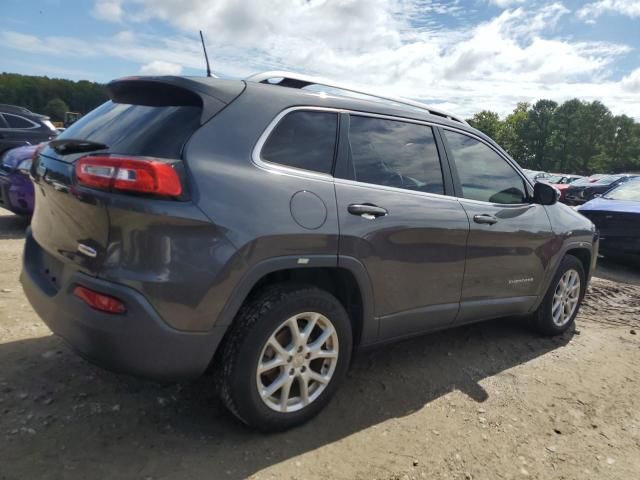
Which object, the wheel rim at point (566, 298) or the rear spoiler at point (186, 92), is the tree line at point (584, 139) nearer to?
the wheel rim at point (566, 298)

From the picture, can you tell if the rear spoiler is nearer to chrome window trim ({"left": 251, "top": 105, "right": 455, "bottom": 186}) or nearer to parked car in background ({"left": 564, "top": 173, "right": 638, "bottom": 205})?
chrome window trim ({"left": 251, "top": 105, "right": 455, "bottom": 186})

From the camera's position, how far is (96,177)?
2.23 metres

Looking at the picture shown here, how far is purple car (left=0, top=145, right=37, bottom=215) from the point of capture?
6.43m

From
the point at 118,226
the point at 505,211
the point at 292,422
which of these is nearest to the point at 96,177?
the point at 118,226

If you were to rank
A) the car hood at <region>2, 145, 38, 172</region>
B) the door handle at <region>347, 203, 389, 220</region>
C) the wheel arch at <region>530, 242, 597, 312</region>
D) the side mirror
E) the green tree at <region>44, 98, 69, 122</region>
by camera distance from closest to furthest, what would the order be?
1. the door handle at <region>347, 203, 389, 220</region>
2. the side mirror
3. the wheel arch at <region>530, 242, 597, 312</region>
4. the car hood at <region>2, 145, 38, 172</region>
5. the green tree at <region>44, 98, 69, 122</region>

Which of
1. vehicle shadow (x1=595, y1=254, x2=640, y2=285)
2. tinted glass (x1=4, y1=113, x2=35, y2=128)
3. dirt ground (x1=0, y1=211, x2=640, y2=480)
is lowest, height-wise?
vehicle shadow (x1=595, y1=254, x2=640, y2=285)

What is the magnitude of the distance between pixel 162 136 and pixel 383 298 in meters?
1.51

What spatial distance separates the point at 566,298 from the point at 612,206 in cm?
425

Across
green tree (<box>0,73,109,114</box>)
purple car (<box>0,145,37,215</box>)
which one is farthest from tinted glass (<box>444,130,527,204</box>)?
green tree (<box>0,73,109,114</box>)

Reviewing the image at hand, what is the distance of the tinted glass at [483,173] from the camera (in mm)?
3578

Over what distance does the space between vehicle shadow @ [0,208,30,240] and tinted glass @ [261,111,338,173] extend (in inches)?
211

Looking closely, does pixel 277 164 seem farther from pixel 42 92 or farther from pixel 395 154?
pixel 42 92

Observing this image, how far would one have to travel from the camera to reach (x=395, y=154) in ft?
10.4

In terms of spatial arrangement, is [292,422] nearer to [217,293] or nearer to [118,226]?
[217,293]
